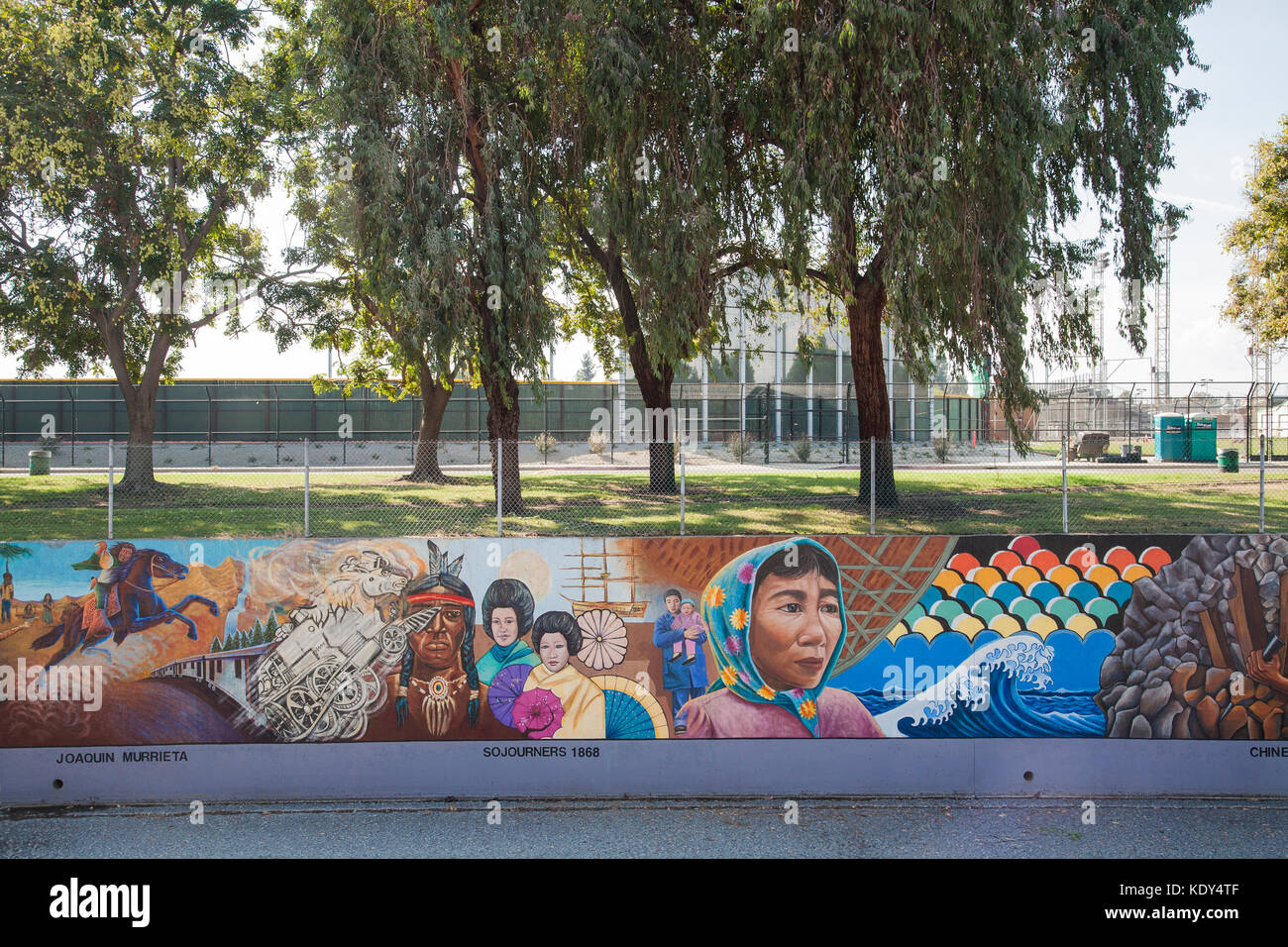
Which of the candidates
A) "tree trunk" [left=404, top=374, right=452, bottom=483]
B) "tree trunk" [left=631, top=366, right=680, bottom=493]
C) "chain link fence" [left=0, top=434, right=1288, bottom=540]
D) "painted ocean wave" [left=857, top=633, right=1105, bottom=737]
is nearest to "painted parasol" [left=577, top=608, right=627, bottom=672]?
"painted ocean wave" [left=857, top=633, right=1105, bottom=737]

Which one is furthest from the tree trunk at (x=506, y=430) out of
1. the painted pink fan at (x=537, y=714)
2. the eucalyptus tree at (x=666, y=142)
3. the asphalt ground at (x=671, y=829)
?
the asphalt ground at (x=671, y=829)

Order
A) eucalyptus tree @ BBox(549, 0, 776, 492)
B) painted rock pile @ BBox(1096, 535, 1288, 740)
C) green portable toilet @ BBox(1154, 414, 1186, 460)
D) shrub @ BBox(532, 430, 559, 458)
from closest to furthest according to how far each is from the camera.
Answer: painted rock pile @ BBox(1096, 535, 1288, 740), eucalyptus tree @ BBox(549, 0, 776, 492), green portable toilet @ BBox(1154, 414, 1186, 460), shrub @ BBox(532, 430, 559, 458)

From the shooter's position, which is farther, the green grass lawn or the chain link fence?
the green grass lawn

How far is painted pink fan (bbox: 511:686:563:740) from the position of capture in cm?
601

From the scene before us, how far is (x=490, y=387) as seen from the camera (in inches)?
623

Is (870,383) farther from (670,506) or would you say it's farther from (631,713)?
(631,713)

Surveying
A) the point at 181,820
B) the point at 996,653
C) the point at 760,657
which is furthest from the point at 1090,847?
the point at 181,820

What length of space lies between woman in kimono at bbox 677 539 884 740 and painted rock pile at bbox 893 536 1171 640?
0.58 metres

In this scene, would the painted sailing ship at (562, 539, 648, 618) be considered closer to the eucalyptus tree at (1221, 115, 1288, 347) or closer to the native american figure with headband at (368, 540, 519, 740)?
the native american figure with headband at (368, 540, 519, 740)

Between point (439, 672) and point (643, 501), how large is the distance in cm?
1097

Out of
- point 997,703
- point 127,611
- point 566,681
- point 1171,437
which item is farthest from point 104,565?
point 1171,437

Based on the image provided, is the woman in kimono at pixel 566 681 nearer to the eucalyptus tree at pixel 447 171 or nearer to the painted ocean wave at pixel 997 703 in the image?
the painted ocean wave at pixel 997 703

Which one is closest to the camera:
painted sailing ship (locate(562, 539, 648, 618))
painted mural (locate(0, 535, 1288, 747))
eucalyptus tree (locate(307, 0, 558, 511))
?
painted mural (locate(0, 535, 1288, 747))

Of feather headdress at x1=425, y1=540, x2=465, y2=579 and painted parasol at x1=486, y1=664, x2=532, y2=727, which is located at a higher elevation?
feather headdress at x1=425, y1=540, x2=465, y2=579
